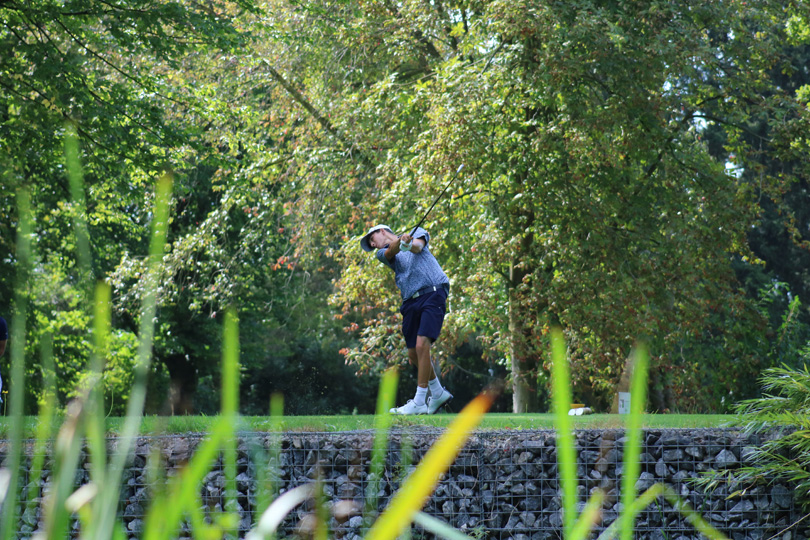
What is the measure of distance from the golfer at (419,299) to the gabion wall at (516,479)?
1699 mm

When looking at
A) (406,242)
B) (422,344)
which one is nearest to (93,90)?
(406,242)

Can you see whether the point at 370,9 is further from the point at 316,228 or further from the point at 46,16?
the point at 46,16

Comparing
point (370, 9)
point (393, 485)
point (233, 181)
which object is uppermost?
point (370, 9)

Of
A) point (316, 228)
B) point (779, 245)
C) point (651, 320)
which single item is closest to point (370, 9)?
point (316, 228)

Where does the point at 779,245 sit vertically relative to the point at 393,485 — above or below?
above

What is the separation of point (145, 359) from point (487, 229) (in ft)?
41.1

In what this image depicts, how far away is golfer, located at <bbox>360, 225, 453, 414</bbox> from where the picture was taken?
25.3 ft

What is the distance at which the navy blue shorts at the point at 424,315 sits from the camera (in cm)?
771

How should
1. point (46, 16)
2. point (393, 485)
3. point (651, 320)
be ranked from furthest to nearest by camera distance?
point (651, 320) → point (46, 16) → point (393, 485)

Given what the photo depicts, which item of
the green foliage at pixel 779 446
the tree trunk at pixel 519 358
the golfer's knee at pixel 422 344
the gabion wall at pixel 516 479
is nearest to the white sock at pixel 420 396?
the golfer's knee at pixel 422 344

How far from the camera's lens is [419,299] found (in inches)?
311

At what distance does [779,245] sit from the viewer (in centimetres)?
2872

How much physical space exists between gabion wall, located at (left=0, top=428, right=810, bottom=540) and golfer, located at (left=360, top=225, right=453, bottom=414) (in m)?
1.70

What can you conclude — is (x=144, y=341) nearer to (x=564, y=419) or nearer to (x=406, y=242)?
(x=564, y=419)
